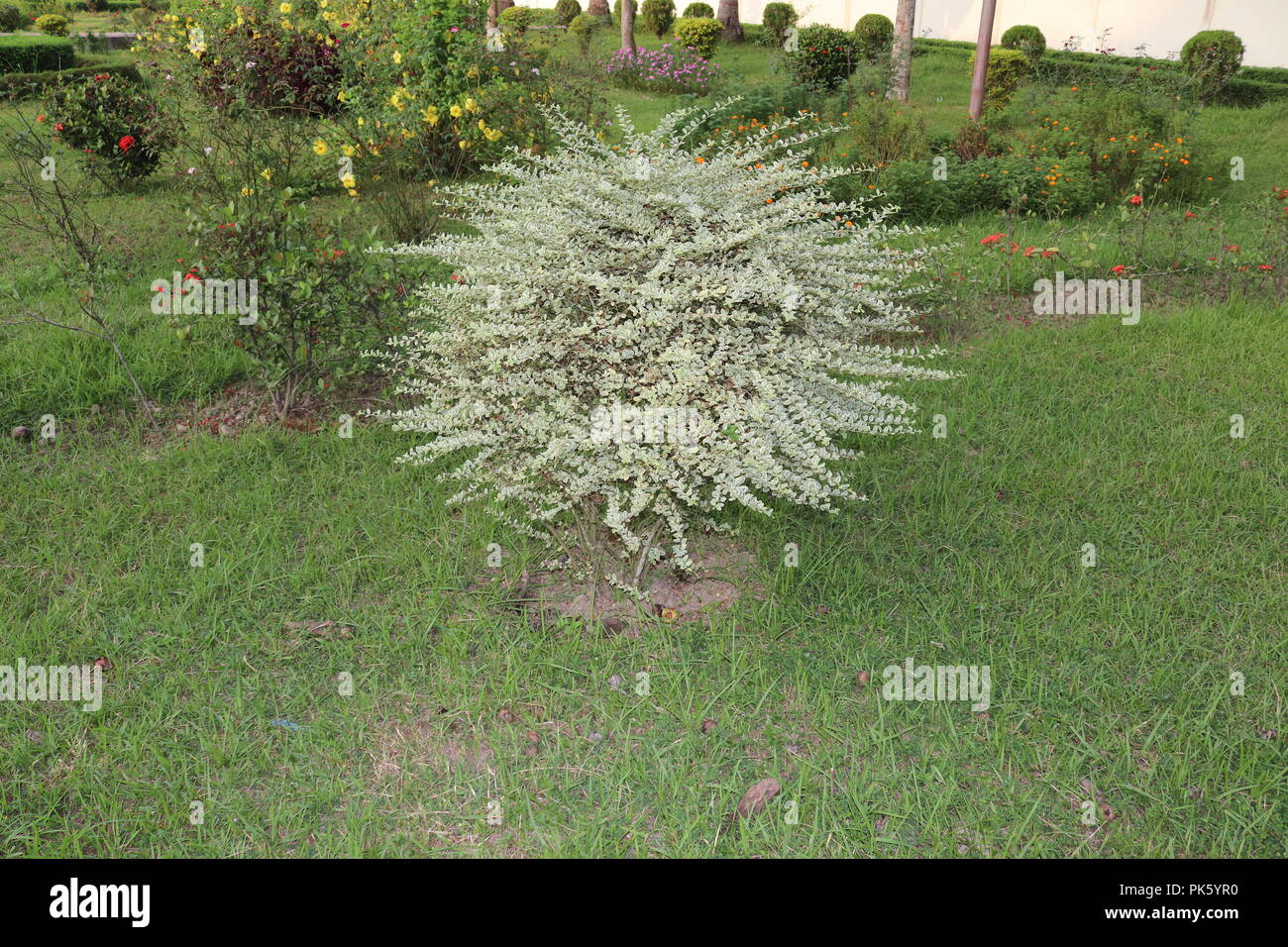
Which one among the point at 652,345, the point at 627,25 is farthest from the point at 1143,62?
the point at 652,345

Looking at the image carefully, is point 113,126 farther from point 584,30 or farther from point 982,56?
point 584,30

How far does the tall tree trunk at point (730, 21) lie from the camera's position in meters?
21.6

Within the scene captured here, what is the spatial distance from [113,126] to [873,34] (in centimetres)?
1464

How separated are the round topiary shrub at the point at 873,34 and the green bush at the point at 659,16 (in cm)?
529

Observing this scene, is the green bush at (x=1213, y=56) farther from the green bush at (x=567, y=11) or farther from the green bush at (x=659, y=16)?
the green bush at (x=567, y=11)

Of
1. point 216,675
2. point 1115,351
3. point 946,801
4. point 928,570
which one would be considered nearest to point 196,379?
point 216,675

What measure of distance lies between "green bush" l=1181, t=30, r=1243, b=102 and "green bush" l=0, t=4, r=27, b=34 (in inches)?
881

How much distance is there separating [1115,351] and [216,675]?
17.2ft

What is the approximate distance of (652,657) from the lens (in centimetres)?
338

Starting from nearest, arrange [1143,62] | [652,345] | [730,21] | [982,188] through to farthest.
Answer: [652,345] < [982,188] < [1143,62] < [730,21]

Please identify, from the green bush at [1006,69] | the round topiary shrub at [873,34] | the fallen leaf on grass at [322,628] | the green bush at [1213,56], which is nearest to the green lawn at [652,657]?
the fallen leaf on grass at [322,628]

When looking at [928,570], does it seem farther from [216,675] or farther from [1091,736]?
[216,675]

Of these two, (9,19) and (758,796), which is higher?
(9,19)

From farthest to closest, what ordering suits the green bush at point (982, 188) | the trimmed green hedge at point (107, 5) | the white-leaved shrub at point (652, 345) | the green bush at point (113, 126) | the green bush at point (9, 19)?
the trimmed green hedge at point (107, 5) → the green bush at point (9, 19) → the green bush at point (113, 126) → the green bush at point (982, 188) → the white-leaved shrub at point (652, 345)
